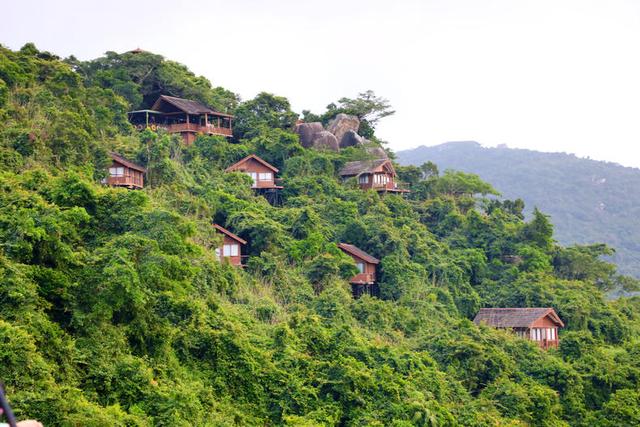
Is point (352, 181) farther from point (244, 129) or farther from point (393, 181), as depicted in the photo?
point (244, 129)

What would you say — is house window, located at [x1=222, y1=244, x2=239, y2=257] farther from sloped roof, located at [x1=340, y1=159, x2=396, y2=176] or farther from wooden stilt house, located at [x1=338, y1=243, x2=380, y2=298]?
sloped roof, located at [x1=340, y1=159, x2=396, y2=176]

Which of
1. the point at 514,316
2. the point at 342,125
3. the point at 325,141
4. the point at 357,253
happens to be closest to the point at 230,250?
the point at 357,253

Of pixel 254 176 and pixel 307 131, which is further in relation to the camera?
pixel 307 131

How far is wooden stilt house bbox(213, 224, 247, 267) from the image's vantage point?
112 ft

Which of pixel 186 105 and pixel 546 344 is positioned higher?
pixel 186 105

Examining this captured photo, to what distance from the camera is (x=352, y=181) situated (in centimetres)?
4541

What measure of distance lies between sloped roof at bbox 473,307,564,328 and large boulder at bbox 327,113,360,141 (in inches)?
675

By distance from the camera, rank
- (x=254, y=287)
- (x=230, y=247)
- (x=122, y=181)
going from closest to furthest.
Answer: (x=254, y=287) → (x=230, y=247) → (x=122, y=181)

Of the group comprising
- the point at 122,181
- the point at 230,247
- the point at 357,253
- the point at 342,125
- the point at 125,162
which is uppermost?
the point at 342,125

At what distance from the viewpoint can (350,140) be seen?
5141cm

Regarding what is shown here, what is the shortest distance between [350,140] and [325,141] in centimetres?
287

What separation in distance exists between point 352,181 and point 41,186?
853 inches

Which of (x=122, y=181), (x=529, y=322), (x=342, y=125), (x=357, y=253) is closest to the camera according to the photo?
(x=122, y=181)

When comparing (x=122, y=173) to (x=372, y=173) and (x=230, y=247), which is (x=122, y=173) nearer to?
(x=230, y=247)
